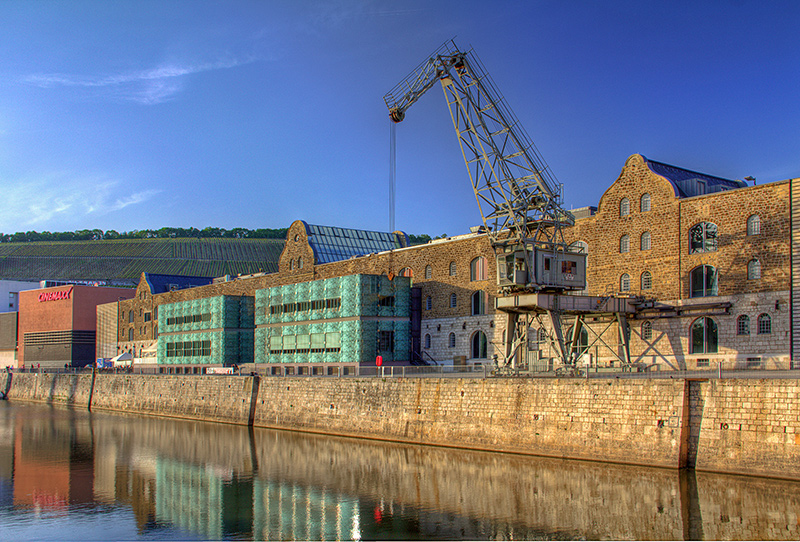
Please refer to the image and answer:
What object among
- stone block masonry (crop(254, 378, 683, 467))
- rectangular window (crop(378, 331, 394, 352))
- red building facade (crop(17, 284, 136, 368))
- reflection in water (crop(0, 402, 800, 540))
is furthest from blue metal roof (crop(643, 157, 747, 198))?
red building facade (crop(17, 284, 136, 368))

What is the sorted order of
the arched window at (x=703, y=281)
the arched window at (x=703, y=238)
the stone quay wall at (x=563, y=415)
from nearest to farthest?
the stone quay wall at (x=563, y=415), the arched window at (x=703, y=281), the arched window at (x=703, y=238)

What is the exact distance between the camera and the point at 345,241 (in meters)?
92.2

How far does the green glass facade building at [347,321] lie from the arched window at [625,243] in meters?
21.3

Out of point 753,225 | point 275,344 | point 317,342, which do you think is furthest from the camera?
point 275,344

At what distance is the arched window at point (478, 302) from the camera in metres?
62.4

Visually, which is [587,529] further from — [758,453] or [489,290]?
[489,290]

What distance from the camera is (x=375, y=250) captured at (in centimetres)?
10081

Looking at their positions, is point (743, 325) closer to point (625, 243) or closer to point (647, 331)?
point (647, 331)

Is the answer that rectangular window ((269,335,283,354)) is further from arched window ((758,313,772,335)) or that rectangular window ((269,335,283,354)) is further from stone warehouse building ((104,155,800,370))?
arched window ((758,313,772,335))

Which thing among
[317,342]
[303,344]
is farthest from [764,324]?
[303,344]

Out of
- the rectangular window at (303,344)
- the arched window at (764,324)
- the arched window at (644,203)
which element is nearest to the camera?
the arched window at (764,324)

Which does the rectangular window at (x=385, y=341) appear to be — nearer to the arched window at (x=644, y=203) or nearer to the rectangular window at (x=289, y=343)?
the rectangular window at (x=289, y=343)

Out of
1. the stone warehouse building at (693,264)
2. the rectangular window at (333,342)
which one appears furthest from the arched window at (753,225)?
the rectangular window at (333,342)

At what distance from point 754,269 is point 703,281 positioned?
3.33m
